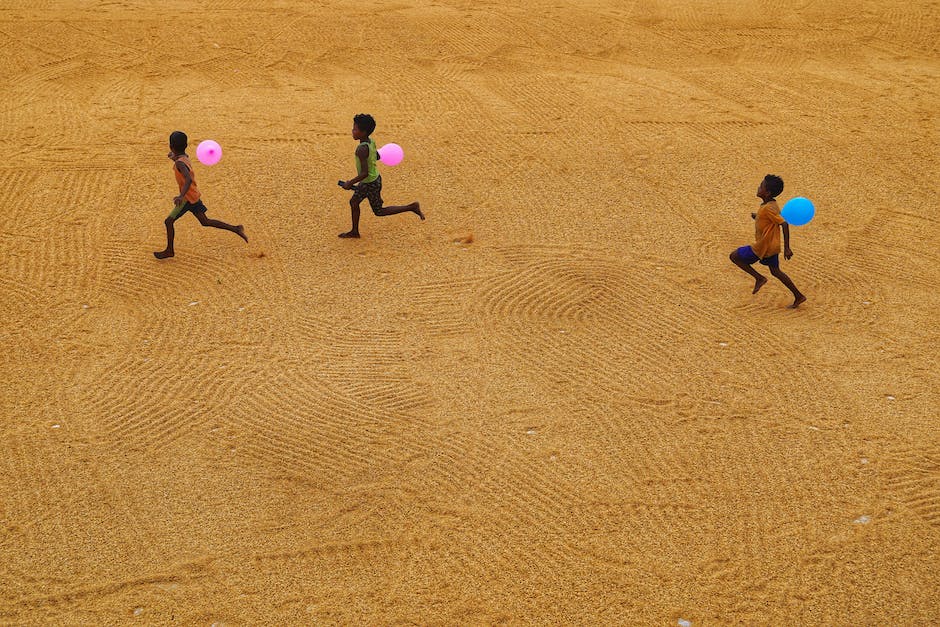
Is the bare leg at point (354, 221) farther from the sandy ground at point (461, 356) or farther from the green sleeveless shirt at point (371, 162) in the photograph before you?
the green sleeveless shirt at point (371, 162)

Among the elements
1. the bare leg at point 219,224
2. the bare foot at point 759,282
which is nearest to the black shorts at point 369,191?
the bare leg at point 219,224

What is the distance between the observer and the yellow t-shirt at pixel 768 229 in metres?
7.51

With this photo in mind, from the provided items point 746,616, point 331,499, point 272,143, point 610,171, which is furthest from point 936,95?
point 331,499

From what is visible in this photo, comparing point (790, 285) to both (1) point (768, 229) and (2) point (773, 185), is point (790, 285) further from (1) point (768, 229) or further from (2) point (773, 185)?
(2) point (773, 185)

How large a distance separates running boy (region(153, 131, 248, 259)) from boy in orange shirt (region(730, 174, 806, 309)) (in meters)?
5.31

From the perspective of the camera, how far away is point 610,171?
10719 millimetres

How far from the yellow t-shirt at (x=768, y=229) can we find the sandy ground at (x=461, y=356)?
59 centimetres

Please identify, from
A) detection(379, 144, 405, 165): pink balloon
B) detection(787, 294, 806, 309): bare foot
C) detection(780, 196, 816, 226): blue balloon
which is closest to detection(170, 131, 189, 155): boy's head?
detection(379, 144, 405, 165): pink balloon

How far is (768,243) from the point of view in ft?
25.0

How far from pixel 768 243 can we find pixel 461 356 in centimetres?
320

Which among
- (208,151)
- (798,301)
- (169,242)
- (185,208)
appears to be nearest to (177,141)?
(208,151)

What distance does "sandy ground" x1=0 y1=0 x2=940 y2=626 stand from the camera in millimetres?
5109

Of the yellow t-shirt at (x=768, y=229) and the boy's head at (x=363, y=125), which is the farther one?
the boy's head at (x=363, y=125)

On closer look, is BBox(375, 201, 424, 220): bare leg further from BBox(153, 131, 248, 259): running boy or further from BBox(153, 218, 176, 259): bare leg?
BBox(153, 218, 176, 259): bare leg
